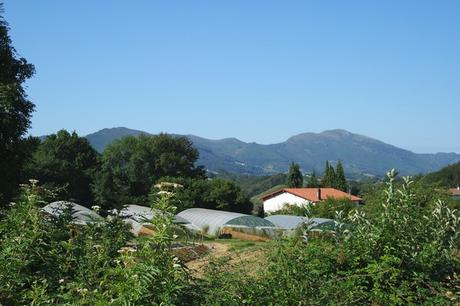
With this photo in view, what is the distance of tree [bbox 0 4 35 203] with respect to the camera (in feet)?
60.6

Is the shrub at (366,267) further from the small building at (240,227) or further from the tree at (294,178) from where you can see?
the tree at (294,178)

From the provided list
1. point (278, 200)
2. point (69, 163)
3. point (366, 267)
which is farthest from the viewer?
point (278, 200)

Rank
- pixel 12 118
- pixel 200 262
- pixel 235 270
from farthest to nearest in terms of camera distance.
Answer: pixel 12 118 < pixel 200 262 < pixel 235 270

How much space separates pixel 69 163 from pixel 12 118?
45.0m

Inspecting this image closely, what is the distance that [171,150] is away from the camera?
7519 centimetres

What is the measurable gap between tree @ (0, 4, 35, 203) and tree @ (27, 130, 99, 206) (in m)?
37.7

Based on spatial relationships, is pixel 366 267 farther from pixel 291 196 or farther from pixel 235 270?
pixel 291 196

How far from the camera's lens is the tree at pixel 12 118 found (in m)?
18.5

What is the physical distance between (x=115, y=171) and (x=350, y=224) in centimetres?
6066

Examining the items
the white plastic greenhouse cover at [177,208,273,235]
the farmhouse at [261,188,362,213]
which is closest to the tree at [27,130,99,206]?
the white plastic greenhouse cover at [177,208,273,235]

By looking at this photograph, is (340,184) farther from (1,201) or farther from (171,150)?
(1,201)

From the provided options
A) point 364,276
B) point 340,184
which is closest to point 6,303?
point 364,276

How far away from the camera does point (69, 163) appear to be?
6269cm

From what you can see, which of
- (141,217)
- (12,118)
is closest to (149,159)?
(12,118)
